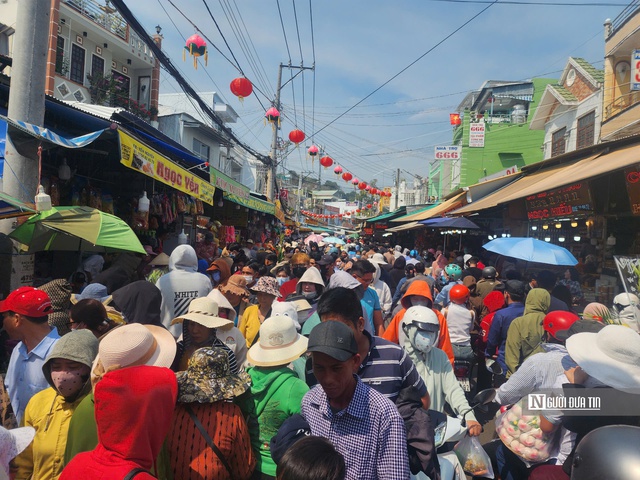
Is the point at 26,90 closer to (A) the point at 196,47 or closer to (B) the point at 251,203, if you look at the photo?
(A) the point at 196,47

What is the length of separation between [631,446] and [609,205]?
27.4ft

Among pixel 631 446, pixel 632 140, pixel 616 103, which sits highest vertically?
pixel 616 103

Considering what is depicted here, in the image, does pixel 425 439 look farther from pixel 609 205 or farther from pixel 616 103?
pixel 616 103

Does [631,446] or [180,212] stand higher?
[180,212]

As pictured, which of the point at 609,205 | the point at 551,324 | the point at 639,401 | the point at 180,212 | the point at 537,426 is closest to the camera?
the point at 639,401

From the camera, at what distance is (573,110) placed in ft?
51.8

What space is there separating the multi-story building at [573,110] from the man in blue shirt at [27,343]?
50.5 ft

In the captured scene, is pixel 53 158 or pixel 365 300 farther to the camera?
pixel 53 158

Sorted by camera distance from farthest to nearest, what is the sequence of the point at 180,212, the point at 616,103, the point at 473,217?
1. the point at 473,217
2. the point at 616,103
3. the point at 180,212

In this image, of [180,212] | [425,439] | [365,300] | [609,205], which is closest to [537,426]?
[425,439]

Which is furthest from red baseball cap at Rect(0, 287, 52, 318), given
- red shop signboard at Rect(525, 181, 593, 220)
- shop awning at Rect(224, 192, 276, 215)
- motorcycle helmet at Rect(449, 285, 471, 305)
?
shop awning at Rect(224, 192, 276, 215)

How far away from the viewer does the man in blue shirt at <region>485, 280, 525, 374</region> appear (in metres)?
5.08

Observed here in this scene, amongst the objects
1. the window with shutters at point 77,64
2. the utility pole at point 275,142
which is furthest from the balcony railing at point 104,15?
the utility pole at point 275,142

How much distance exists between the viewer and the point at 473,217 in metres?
15.3
